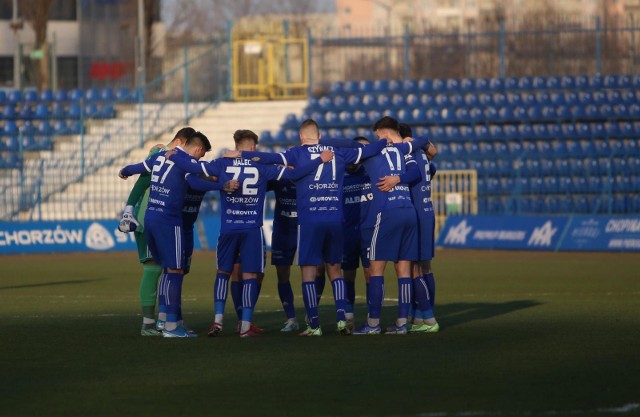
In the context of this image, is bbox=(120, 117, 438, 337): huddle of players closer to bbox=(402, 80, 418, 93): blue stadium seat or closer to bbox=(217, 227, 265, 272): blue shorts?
bbox=(217, 227, 265, 272): blue shorts

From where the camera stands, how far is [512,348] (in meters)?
12.6

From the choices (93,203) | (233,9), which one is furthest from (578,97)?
(233,9)

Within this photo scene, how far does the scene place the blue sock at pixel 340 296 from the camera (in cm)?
Answer: 1395

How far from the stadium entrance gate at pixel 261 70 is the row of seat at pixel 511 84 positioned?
120 inches

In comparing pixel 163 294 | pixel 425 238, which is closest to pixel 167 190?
pixel 163 294

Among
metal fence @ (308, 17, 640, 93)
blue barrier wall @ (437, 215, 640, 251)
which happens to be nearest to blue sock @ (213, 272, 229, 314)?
blue barrier wall @ (437, 215, 640, 251)

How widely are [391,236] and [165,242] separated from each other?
2404 mm

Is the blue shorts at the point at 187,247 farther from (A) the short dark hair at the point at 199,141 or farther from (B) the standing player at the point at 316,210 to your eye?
(B) the standing player at the point at 316,210

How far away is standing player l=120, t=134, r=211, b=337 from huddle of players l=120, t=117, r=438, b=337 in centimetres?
1

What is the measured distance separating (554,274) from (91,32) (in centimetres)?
4054

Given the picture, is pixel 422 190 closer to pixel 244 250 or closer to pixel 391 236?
pixel 391 236

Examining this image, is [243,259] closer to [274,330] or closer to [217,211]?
[274,330]

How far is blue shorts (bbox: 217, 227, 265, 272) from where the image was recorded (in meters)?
14.0

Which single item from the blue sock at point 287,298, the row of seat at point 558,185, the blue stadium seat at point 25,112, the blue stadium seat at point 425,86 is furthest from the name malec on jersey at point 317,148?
the blue stadium seat at point 25,112
